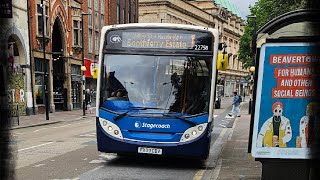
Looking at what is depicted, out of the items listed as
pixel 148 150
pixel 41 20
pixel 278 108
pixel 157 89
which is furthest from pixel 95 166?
pixel 41 20

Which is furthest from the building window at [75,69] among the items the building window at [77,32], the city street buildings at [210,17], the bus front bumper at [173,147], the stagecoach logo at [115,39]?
the bus front bumper at [173,147]

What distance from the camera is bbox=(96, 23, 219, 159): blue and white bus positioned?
312 inches

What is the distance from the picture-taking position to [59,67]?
31719 mm

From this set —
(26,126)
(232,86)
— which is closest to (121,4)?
(26,126)

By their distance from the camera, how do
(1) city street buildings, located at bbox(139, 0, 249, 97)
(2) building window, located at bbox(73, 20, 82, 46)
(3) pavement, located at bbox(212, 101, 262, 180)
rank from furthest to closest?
(1) city street buildings, located at bbox(139, 0, 249, 97) < (2) building window, located at bbox(73, 20, 82, 46) < (3) pavement, located at bbox(212, 101, 262, 180)

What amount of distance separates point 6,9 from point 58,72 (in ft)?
103

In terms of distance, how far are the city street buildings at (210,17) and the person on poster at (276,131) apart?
3428 cm

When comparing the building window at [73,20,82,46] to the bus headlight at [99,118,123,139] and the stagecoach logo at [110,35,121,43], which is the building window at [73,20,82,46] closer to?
the stagecoach logo at [110,35,121,43]

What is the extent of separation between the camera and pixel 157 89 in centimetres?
812

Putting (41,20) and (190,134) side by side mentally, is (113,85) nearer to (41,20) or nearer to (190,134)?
(190,134)

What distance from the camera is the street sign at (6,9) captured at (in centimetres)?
116

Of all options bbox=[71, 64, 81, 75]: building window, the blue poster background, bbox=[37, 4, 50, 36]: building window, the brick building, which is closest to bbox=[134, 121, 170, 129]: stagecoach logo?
the blue poster background

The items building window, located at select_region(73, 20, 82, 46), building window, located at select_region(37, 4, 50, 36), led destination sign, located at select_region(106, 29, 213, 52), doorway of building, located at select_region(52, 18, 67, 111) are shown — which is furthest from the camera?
building window, located at select_region(73, 20, 82, 46)

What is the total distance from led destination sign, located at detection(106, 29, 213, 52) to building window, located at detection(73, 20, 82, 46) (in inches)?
1001
